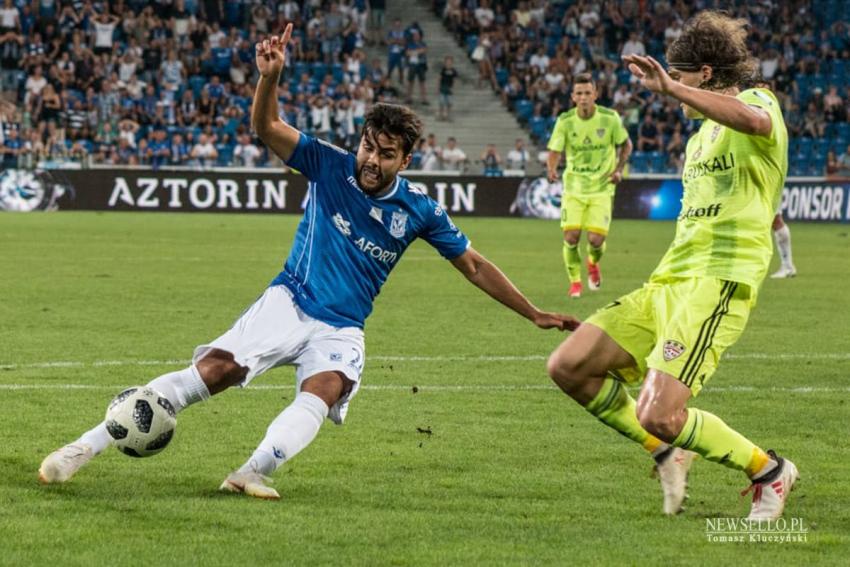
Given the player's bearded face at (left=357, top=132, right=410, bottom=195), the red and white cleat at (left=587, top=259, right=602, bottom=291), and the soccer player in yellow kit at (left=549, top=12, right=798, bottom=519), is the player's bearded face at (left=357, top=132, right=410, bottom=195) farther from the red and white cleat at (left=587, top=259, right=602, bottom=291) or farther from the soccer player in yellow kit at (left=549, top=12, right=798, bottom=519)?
the red and white cleat at (left=587, top=259, right=602, bottom=291)

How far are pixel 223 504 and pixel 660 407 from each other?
6.02 feet

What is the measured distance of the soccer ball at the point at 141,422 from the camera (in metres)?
6.13

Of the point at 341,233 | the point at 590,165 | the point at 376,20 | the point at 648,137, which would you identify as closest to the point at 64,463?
the point at 341,233

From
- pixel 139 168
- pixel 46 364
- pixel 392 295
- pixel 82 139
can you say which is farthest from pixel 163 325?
pixel 82 139

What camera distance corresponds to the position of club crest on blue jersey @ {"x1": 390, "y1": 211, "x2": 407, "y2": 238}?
6555 millimetres

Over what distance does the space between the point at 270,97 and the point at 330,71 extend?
32270 mm

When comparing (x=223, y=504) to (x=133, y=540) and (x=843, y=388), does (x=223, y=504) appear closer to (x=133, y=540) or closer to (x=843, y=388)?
(x=133, y=540)

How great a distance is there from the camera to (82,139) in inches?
1315

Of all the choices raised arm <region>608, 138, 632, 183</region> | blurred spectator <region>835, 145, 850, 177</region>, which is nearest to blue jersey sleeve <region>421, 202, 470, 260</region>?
raised arm <region>608, 138, 632, 183</region>

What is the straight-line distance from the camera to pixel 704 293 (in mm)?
5863

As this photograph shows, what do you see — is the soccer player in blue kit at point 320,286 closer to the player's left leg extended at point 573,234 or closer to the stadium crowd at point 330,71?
the player's left leg extended at point 573,234

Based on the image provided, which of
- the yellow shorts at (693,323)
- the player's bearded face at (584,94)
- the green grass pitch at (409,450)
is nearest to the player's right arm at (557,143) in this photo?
the player's bearded face at (584,94)

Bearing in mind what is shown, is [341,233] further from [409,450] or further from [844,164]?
[844,164]

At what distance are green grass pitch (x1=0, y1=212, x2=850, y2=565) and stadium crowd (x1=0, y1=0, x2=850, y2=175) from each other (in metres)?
18.4
